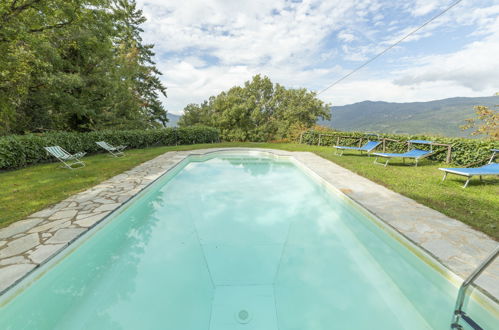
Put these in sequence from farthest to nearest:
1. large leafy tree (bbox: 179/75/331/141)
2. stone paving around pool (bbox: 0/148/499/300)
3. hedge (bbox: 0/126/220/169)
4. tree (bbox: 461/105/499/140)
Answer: large leafy tree (bbox: 179/75/331/141) < tree (bbox: 461/105/499/140) < hedge (bbox: 0/126/220/169) < stone paving around pool (bbox: 0/148/499/300)

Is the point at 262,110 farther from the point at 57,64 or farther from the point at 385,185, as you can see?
the point at 385,185

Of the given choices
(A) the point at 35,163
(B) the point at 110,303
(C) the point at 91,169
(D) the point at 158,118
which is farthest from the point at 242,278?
(D) the point at 158,118

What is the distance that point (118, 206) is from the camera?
4.05m

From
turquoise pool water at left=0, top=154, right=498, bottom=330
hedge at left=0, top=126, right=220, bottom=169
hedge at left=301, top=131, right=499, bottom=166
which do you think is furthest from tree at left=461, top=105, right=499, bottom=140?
hedge at left=0, top=126, right=220, bottom=169

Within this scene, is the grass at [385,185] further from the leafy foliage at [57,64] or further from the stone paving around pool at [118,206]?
the leafy foliage at [57,64]

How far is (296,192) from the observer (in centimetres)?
627

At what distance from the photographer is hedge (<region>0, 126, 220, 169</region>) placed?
7125 mm

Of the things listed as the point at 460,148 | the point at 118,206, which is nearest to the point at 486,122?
the point at 460,148

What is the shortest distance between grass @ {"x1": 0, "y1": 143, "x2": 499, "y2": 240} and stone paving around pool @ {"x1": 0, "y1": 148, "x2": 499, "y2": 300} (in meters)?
0.31

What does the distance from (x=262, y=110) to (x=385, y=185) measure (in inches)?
1116

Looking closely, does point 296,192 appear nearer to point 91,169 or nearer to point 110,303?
point 110,303

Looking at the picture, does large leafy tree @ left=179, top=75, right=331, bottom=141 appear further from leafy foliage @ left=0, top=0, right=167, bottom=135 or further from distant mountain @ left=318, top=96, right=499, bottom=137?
leafy foliage @ left=0, top=0, right=167, bottom=135

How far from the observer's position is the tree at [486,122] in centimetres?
977

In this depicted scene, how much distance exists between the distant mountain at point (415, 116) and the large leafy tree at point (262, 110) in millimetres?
3792
